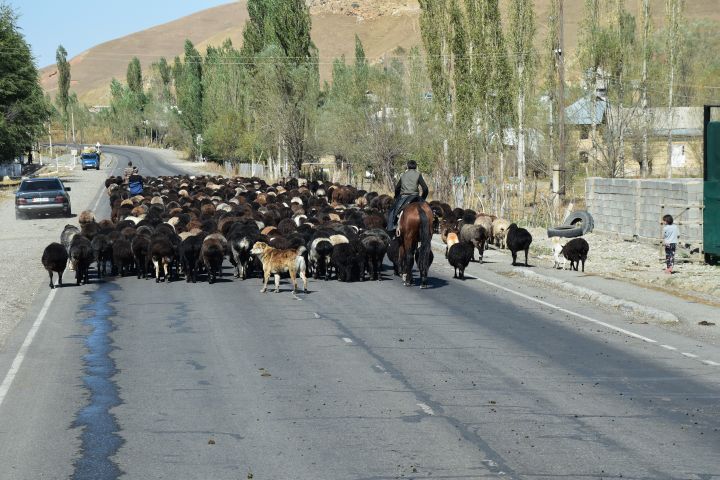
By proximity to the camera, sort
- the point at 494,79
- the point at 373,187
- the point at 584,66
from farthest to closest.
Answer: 1. the point at 373,187
2. the point at 584,66
3. the point at 494,79

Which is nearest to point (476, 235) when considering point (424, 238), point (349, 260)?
point (349, 260)

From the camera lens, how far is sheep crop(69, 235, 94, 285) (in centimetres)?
2225

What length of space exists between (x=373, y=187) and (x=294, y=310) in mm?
44527

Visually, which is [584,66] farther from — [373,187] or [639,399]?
[639,399]

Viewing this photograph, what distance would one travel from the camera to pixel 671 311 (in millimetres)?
17484

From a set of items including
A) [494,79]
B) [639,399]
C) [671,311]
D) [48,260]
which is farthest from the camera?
[494,79]

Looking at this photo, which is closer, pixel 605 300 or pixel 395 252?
pixel 605 300

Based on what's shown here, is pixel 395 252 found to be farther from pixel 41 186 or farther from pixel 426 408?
pixel 41 186

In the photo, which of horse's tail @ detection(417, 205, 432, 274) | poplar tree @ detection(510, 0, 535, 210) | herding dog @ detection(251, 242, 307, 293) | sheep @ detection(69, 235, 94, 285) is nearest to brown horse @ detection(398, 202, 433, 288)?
horse's tail @ detection(417, 205, 432, 274)

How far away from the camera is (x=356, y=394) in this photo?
1127 centimetres

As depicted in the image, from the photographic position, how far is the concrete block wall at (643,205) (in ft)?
90.6

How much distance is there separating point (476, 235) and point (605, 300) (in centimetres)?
734

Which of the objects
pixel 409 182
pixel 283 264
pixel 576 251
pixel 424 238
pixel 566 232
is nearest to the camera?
pixel 283 264

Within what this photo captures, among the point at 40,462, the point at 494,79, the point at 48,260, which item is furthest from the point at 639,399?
the point at 494,79
